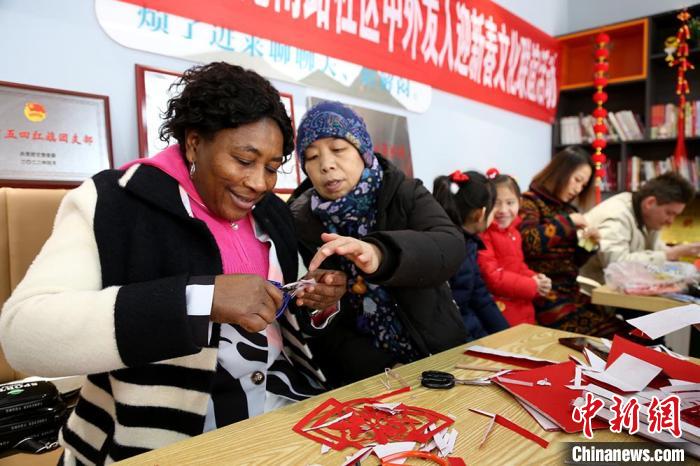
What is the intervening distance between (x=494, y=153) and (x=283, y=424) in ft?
12.3

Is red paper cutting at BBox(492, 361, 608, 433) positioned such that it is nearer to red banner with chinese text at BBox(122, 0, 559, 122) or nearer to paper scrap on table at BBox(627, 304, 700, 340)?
paper scrap on table at BBox(627, 304, 700, 340)

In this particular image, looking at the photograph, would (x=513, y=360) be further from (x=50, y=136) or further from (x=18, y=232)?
(x=50, y=136)

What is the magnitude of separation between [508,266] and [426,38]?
1.72 metres

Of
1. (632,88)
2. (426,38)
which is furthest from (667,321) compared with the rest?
(632,88)

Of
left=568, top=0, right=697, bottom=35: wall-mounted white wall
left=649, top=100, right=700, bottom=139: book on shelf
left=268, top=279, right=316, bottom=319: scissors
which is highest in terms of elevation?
left=568, top=0, right=697, bottom=35: wall-mounted white wall

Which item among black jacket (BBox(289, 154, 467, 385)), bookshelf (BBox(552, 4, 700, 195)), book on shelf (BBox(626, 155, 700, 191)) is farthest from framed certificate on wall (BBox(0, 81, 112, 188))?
book on shelf (BBox(626, 155, 700, 191))

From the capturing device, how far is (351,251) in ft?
3.60

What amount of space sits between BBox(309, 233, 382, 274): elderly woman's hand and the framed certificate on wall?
1175mm

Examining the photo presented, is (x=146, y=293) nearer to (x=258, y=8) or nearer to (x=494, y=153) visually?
(x=258, y=8)

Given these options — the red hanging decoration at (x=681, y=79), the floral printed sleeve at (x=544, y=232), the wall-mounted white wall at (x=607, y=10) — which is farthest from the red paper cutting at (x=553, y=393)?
the wall-mounted white wall at (x=607, y=10)

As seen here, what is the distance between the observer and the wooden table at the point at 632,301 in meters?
2.01

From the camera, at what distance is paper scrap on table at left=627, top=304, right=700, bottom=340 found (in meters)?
0.90

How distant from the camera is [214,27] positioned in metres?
2.15

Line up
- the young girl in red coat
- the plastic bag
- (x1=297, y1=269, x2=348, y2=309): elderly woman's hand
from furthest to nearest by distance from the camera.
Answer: the young girl in red coat, the plastic bag, (x1=297, y1=269, x2=348, y2=309): elderly woman's hand
